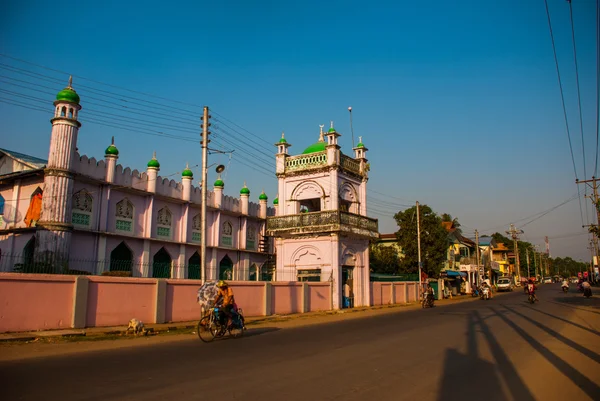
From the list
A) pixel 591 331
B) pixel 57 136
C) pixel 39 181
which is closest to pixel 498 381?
pixel 591 331

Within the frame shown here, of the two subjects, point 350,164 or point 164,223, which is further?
point 350,164

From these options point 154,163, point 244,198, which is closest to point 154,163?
point 154,163

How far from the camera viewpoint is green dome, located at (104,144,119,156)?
75.0 feet

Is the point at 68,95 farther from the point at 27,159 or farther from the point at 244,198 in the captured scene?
the point at 244,198

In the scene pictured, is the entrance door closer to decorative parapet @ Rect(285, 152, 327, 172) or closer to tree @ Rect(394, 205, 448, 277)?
decorative parapet @ Rect(285, 152, 327, 172)

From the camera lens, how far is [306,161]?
2775cm

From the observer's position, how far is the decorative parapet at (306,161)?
88.9 feet

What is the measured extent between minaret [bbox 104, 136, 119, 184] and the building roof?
9.22 ft

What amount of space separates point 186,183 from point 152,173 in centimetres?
257

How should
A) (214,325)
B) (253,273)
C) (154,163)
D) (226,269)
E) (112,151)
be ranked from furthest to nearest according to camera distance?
(253,273) < (226,269) < (154,163) < (112,151) < (214,325)

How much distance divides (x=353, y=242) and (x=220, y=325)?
15.9 meters

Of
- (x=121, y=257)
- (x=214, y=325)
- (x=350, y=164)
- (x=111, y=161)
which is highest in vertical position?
(x=350, y=164)

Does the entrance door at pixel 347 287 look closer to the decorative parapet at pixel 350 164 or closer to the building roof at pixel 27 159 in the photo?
the decorative parapet at pixel 350 164

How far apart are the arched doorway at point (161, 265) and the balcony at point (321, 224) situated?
20.7ft
